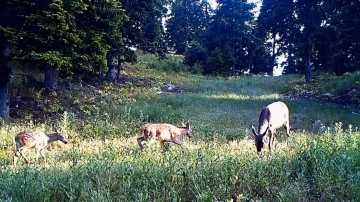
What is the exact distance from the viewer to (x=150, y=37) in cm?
2519

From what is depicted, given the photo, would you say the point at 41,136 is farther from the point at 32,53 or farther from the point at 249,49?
the point at 249,49

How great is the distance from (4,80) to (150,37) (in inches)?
564

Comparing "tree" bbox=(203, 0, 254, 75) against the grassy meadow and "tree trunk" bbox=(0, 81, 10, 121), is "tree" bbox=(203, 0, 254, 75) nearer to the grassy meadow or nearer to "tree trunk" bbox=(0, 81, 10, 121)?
"tree trunk" bbox=(0, 81, 10, 121)

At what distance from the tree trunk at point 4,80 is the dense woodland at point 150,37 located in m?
0.03

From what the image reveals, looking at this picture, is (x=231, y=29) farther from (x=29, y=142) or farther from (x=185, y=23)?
(x=29, y=142)

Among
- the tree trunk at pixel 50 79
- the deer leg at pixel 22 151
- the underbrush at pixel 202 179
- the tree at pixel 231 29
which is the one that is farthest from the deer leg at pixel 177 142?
the tree at pixel 231 29

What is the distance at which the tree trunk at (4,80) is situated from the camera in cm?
1146

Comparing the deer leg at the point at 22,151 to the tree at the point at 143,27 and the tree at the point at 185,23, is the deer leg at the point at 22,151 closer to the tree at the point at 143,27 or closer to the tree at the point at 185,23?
the tree at the point at 143,27

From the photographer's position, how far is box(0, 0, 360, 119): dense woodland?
1166 centimetres

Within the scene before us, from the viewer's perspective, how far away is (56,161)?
25.9ft

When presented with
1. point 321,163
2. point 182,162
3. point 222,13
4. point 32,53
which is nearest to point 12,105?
point 32,53

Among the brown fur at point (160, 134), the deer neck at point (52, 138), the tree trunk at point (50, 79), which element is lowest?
the deer neck at point (52, 138)

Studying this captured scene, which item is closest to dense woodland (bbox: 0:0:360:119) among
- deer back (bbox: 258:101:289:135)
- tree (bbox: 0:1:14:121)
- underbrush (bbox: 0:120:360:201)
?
tree (bbox: 0:1:14:121)

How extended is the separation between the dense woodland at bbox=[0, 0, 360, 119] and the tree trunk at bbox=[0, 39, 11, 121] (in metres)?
0.03
